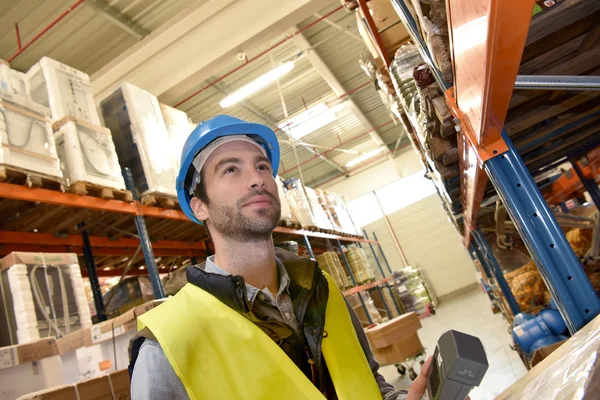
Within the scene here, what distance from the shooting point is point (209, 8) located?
682 cm

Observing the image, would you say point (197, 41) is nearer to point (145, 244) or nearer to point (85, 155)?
point (85, 155)

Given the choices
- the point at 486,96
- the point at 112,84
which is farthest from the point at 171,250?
the point at 486,96

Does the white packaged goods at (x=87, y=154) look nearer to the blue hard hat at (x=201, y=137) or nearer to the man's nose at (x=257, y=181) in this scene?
the blue hard hat at (x=201, y=137)

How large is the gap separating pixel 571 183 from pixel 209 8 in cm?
621

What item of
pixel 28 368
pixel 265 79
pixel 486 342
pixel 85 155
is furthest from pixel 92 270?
pixel 486 342

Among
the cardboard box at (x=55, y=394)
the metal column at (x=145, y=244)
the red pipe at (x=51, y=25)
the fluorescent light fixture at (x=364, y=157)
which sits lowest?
the cardboard box at (x=55, y=394)

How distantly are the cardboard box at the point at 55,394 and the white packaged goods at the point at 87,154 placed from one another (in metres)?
2.17

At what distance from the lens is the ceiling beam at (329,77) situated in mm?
9555

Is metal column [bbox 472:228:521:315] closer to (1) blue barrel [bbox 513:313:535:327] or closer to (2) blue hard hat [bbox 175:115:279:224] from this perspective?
(1) blue barrel [bbox 513:313:535:327]

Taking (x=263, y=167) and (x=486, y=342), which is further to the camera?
(x=486, y=342)

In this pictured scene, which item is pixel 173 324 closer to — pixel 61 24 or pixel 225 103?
pixel 61 24

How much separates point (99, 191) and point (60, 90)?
123 cm

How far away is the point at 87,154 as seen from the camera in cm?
438

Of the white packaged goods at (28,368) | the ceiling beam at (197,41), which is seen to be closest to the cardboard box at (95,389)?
the white packaged goods at (28,368)
